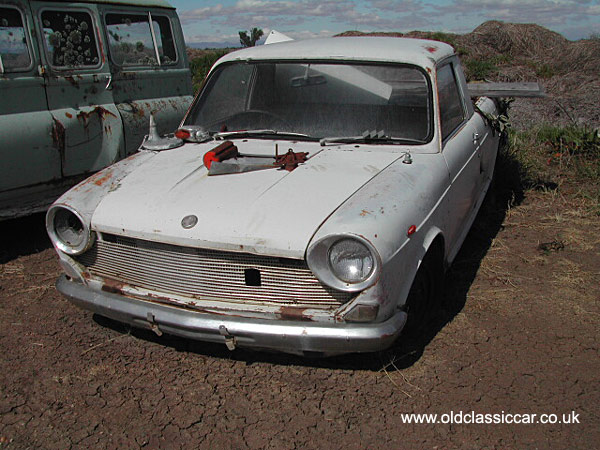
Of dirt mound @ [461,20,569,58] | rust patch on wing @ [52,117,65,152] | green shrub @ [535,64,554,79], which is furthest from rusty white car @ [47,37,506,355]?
dirt mound @ [461,20,569,58]

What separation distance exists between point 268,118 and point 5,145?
7.06 feet

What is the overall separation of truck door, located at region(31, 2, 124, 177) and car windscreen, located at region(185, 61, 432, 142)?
1501mm

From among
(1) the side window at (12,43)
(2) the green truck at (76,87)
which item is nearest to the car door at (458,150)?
(2) the green truck at (76,87)

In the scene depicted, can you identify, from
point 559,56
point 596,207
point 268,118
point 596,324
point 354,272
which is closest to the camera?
point 354,272

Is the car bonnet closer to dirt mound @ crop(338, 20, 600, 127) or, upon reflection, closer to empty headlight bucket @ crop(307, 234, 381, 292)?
empty headlight bucket @ crop(307, 234, 381, 292)

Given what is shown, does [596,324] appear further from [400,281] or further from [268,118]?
[268,118]

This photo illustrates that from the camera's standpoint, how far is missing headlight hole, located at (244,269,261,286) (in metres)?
2.63

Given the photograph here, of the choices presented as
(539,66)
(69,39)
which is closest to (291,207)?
(69,39)

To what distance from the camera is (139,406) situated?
108 inches

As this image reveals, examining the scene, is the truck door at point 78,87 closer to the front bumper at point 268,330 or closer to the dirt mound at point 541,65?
the front bumper at point 268,330

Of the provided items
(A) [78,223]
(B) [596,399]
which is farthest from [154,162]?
(B) [596,399]

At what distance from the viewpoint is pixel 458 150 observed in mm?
3674

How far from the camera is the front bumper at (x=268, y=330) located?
2.54 m

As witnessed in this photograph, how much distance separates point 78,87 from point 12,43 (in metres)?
0.61
